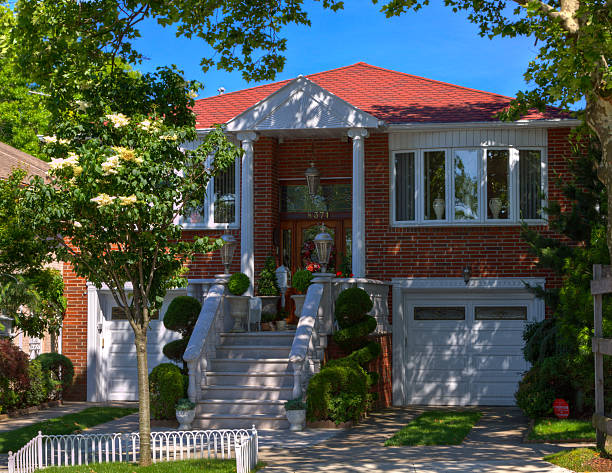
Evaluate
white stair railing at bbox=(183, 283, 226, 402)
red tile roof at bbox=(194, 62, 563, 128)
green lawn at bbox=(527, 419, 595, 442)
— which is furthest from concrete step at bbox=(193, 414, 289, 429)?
red tile roof at bbox=(194, 62, 563, 128)

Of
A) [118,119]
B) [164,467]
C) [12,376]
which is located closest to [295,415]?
[164,467]

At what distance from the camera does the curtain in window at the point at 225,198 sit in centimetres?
2022

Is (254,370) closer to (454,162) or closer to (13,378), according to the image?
(13,378)

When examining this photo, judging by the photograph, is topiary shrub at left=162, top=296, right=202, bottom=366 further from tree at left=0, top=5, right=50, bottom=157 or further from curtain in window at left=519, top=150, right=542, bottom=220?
tree at left=0, top=5, right=50, bottom=157

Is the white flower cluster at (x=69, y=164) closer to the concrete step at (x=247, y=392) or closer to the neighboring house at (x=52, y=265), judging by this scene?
the concrete step at (x=247, y=392)

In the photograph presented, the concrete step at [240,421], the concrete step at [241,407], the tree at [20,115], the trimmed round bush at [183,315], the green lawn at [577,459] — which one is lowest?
the concrete step at [240,421]

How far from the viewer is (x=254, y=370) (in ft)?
53.2

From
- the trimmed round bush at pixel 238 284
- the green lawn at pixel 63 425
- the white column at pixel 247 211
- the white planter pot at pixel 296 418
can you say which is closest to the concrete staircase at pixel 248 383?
the white planter pot at pixel 296 418

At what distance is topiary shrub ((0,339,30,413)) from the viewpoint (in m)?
17.1


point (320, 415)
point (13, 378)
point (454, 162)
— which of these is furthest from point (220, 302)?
point (454, 162)

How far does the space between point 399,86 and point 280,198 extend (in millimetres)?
4604

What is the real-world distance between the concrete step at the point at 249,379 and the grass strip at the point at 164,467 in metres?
4.29

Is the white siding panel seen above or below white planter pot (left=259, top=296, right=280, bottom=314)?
above

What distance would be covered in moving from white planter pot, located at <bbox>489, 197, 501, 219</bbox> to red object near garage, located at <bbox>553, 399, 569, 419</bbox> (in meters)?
5.49
